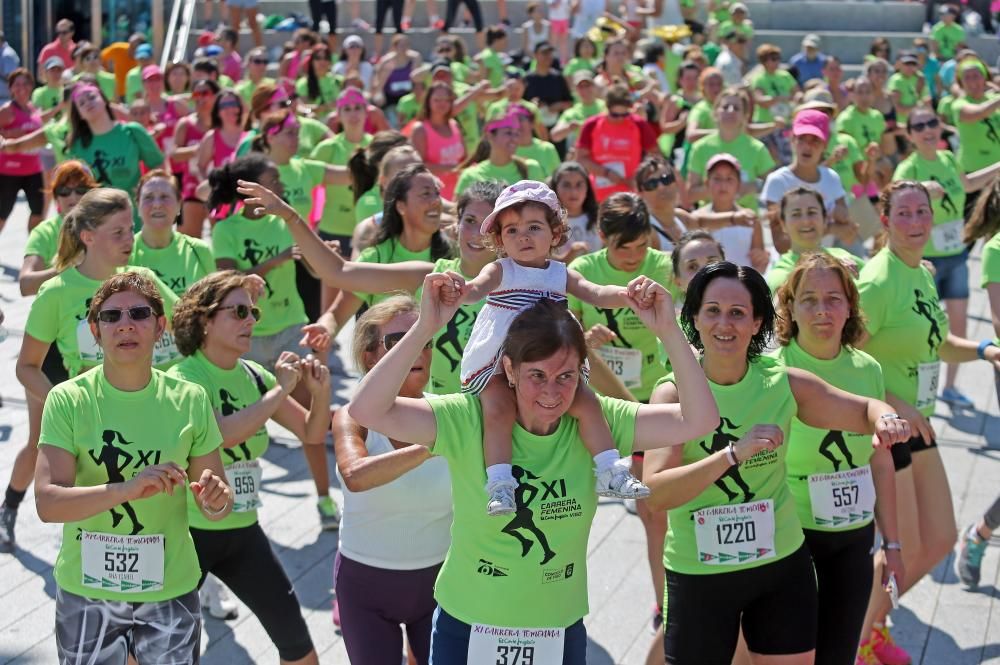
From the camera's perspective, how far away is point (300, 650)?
4.57 metres

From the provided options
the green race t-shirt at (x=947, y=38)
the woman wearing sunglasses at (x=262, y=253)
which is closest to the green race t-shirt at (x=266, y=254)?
the woman wearing sunglasses at (x=262, y=253)

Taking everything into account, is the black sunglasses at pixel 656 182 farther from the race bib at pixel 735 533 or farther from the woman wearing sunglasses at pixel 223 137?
the woman wearing sunglasses at pixel 223 137

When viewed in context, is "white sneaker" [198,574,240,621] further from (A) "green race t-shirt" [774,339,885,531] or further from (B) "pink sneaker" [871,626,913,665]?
(B) "pink sneaker" [871,626,913,665]

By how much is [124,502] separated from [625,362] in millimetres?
2602

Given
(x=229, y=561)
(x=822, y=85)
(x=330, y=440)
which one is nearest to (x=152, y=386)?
(x=229, y=561)

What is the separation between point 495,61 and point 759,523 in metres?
13.3

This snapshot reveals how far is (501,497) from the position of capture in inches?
134

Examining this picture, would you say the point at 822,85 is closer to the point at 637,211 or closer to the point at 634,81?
the point at 634,81

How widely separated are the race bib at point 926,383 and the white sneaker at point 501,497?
2.61m

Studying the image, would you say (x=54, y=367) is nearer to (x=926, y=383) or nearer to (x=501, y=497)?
(x=501, y=497)

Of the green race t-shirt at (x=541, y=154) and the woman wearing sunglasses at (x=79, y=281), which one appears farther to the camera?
the green race t-shirt at (x=541, y=154)

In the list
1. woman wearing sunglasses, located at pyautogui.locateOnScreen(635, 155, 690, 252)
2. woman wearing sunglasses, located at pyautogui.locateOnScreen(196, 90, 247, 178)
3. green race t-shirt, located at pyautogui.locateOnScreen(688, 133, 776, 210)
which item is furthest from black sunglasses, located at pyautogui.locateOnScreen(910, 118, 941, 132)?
woman wearing sunglasses, located at pyautogui.locateOnScreen(196, 90, 247, 178)

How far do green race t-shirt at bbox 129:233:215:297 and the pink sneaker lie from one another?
3.42 m

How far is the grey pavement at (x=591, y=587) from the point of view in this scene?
559 cm
